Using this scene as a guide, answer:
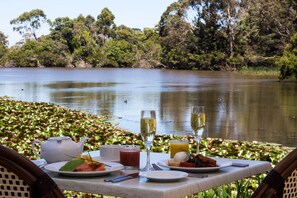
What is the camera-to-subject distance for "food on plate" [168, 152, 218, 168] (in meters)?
2.46

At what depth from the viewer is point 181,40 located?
197 ft

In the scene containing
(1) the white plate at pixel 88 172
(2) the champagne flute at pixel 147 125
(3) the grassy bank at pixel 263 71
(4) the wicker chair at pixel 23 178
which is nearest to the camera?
(4) the wicker chair at pixel 23 178

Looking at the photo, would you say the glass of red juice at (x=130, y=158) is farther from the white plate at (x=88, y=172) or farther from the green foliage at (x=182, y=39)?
the green foliage at (x=182, y=39)

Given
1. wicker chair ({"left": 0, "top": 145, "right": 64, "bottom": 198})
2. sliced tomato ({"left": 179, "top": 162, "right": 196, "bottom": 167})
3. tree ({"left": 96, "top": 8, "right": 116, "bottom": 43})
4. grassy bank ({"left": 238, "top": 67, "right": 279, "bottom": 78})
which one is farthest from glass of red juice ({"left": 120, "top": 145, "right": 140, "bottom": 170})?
tree ({"left": 96, "top": 8, "right": 116, "bottom": 43})

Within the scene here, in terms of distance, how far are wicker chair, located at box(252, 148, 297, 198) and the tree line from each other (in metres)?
26.7

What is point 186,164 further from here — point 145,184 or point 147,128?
point 145,184

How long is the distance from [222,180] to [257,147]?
4.41 m

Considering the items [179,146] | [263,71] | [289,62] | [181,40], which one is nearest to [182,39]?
[181,40]

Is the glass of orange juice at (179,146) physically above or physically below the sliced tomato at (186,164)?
above

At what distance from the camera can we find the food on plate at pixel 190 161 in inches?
97.0

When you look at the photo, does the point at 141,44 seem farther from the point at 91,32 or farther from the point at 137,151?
the point at 137,151

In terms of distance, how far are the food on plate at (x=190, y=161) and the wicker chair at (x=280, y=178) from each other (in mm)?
612

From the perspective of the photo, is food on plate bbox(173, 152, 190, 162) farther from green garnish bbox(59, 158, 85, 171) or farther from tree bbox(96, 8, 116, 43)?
tree bbox(96, 8, 116, 43)

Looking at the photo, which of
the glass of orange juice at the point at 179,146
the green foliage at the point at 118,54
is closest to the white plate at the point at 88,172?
the glass of orange juice at the point at 179,146
